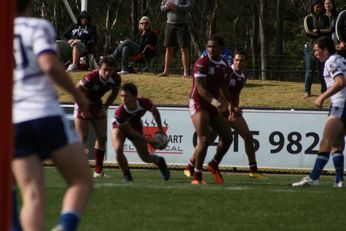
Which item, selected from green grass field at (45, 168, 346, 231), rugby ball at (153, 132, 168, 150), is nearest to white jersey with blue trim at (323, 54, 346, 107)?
green grass field at (45, 168, 346, 231)

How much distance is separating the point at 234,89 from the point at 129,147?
13.5ft

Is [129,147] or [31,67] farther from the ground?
[31,67]

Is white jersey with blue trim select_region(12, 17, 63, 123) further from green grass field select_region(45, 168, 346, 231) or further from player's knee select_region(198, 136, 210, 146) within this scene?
player's knee select_region(198, 136, 210, 146)

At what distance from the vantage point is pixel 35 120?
7.81 metres

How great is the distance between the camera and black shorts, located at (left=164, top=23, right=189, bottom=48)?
25672mm

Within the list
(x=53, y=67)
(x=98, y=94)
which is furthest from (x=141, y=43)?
(x=53, y=67)

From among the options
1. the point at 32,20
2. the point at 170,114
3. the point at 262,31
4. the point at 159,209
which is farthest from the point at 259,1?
the point at 32,20

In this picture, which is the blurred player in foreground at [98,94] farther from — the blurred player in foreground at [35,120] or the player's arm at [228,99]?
the blurred player in foreground at [35,120]

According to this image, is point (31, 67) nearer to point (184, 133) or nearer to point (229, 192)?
point (229, 192)

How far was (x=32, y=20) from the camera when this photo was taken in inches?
309

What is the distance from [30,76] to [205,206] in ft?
17.6

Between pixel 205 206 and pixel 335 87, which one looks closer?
pixel 205 206

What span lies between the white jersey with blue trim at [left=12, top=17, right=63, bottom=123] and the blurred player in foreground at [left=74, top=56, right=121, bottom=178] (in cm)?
917

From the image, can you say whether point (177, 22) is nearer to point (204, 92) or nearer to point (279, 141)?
point (279, 141)
